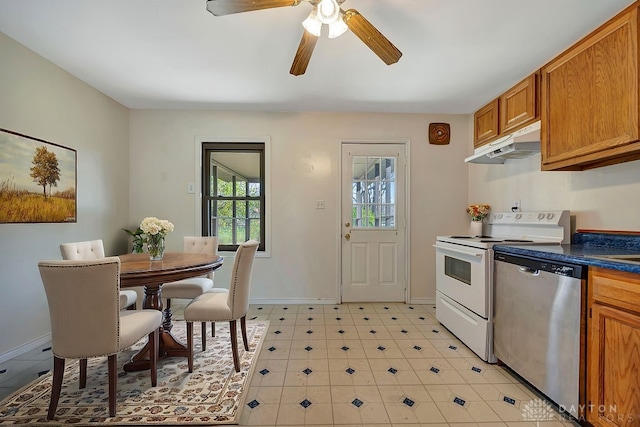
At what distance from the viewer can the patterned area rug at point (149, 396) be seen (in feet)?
5.02

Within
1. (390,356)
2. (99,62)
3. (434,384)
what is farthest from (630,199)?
(99,62)

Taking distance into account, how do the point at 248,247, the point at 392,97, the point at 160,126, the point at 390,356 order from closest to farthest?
the point at 248,247
the point at 390,356
the point at 392,97
the point at 160,126

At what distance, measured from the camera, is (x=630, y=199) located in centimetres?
183

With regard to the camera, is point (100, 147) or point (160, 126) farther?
point (160, 126)

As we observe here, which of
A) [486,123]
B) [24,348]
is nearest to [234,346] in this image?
[24,348]

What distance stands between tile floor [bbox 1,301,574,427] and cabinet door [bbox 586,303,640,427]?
0.28 m

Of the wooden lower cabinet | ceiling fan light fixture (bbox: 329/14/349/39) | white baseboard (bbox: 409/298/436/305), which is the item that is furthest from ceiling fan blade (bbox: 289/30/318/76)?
white baseboard (bbox: 409/298/436/305)

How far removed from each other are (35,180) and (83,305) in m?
1.61

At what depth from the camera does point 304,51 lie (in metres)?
1.80

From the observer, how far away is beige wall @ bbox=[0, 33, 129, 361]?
2111 mm

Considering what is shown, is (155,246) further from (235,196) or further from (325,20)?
(325,20)

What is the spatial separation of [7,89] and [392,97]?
3.30 metres

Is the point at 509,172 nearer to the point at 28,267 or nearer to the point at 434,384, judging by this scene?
the point at 434,384

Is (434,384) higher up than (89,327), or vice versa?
(89,327)
